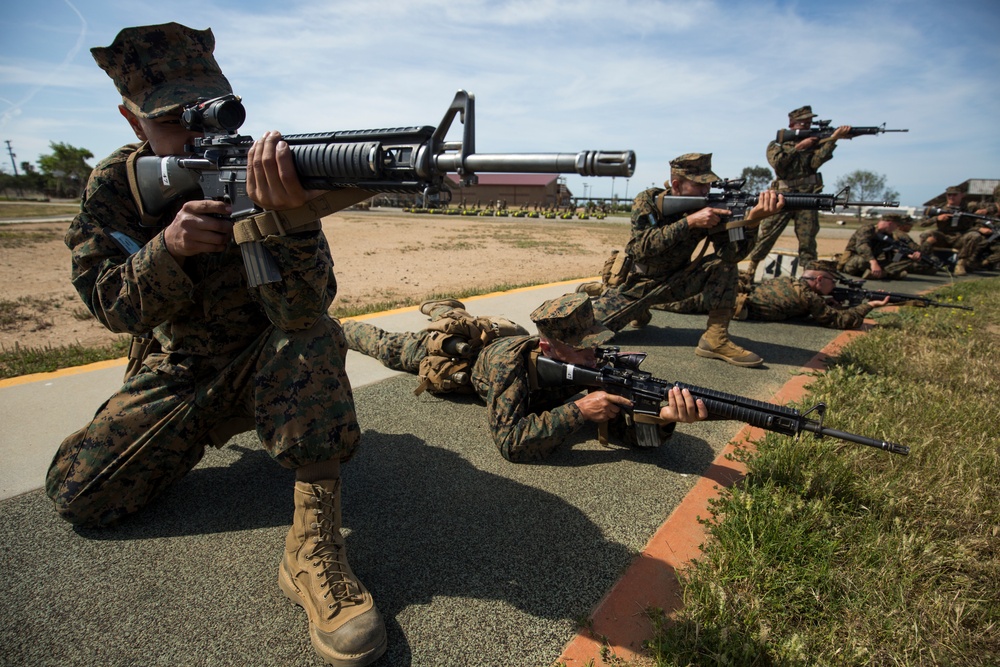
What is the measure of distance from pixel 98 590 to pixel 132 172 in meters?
1.83

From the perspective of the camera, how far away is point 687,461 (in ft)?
10.7

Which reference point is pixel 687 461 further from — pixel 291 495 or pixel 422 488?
pixel 291 495

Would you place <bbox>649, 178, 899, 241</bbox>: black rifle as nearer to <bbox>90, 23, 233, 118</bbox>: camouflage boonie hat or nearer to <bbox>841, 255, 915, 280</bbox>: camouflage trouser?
<bbox>90, 23, 233, 118</bbox>: camouflage boonie hat

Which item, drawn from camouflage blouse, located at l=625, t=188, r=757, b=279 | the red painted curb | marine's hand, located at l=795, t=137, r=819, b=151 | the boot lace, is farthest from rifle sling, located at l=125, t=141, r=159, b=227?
marine's hand, located at l=795, t=137, r=819, b=151

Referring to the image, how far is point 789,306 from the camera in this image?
6730 millimetres

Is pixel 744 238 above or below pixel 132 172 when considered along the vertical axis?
below

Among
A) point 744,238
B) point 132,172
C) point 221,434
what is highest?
point 132,172

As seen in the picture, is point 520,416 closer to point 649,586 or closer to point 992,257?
point 649,586

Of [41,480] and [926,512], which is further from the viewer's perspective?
[41,480]

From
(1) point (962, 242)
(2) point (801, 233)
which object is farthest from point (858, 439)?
(1) point (962, 242)

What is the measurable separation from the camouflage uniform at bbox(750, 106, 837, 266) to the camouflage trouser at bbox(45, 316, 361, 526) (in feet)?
27.9

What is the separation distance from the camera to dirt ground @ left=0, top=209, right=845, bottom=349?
21.1 ft

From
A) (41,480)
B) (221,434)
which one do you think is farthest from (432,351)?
(41,480)

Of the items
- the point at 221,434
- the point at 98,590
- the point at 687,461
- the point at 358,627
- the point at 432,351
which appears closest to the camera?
the point at 358,627
